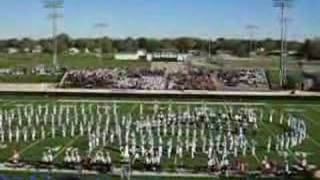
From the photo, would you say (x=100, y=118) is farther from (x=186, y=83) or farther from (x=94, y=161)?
(x=186, y=83)

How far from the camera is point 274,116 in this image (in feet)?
110

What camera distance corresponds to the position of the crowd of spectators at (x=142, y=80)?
2140 inches

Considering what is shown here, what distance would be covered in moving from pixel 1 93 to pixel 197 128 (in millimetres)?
22498

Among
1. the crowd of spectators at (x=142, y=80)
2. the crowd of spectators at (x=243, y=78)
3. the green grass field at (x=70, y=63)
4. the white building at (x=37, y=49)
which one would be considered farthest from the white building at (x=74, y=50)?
the crowd of spectators at (x=243, y=78)

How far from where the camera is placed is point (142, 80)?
5691cm

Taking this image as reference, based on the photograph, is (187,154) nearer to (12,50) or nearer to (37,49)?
(12,50)

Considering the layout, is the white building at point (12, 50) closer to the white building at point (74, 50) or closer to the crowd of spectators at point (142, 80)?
the white building at point (74, 50)

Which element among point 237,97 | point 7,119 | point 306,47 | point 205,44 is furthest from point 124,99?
point 205,44

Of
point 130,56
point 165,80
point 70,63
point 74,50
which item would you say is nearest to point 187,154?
point 165,80

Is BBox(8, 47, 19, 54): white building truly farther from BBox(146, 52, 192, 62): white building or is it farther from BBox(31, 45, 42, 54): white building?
BBox(146, 52, 192, 62): white building

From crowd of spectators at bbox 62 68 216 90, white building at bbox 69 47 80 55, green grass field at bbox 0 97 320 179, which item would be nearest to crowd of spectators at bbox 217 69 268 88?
crowd of spectators at bbox 62 68 216 90

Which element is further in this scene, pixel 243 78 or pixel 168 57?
pixel 168 57

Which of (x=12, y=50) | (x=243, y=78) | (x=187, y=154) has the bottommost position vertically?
(x=243, y=78)

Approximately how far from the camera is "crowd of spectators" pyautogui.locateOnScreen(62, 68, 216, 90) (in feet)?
178
